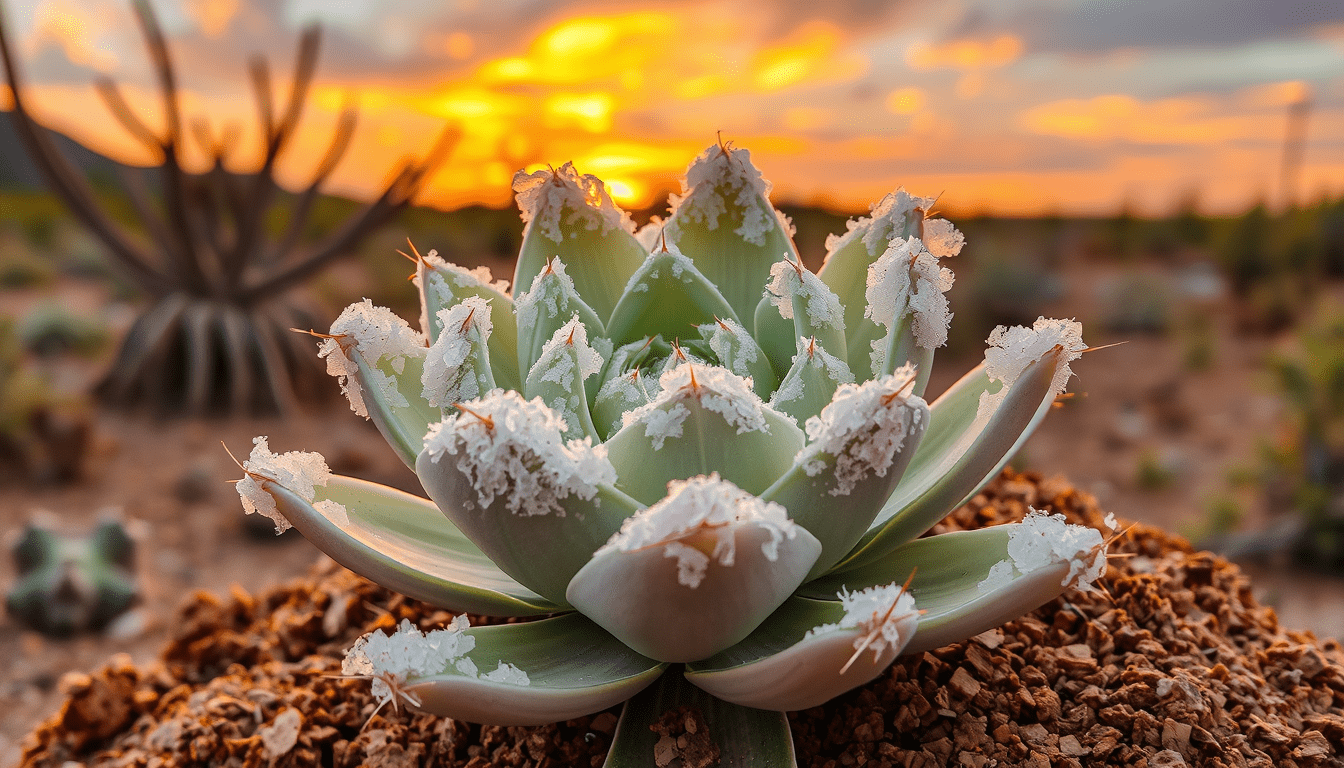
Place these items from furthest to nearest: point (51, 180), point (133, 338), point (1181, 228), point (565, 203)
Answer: point (1181, 228), point (133, 338), point (51, 180), point (565, 203)

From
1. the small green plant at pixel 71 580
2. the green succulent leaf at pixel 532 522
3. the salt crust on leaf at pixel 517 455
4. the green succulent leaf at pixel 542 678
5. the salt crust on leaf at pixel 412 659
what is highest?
the salt crust on leaf at pixel 517 455

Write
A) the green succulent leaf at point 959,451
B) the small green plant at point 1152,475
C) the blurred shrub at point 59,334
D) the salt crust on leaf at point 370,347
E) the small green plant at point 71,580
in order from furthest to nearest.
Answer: the blurred shrub at point 59,334
the small green plant at point 1152,475
the small green plant at point 71,580
the salt crust on leaf at point 370,347
the green succulent leaf at point 959,451

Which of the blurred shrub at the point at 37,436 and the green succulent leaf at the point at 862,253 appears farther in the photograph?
the blurred shrub at the point at 37,436

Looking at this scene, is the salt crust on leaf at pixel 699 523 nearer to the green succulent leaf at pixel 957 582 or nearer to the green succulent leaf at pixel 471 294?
the green succulent leaf at pixel 957 582

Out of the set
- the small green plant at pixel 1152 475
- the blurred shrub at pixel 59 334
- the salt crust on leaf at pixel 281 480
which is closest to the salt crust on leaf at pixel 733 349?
the salt crust on leaf at pixel 281 480

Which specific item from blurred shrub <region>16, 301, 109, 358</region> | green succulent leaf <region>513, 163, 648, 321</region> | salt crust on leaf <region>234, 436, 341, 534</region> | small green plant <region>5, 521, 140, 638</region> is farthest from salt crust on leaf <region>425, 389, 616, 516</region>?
blurred shrub <region>16, 301, 109, 358</region>

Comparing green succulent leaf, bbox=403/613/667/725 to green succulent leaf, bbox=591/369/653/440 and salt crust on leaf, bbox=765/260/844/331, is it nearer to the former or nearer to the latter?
green succulent leaf, bbox=591/369/653/440

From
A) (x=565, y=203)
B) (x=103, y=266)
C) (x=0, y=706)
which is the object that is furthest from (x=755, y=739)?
(x=103, y=266)

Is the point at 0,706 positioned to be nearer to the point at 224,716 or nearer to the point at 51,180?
the point at 224,716
